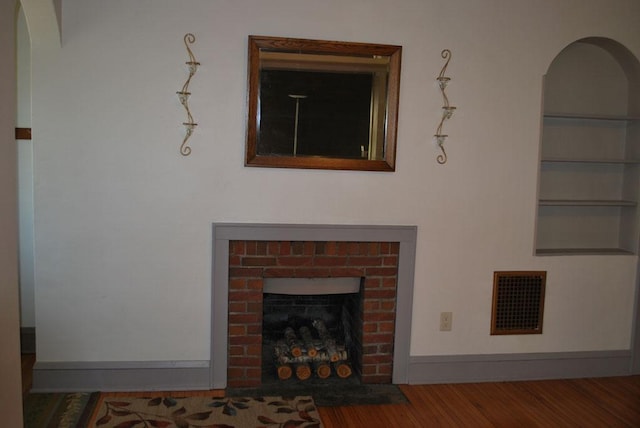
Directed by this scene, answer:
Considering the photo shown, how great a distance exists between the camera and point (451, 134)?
3199 mm

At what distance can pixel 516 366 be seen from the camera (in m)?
3.42

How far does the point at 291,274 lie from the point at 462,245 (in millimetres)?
1035

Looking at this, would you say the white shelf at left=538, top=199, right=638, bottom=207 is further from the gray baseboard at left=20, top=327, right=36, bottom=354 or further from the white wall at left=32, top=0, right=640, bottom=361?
the gray baseboard at left=20, top=327, right=36, bottom=354

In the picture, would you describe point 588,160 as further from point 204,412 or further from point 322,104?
point 204,412

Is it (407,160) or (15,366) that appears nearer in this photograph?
(15,366)

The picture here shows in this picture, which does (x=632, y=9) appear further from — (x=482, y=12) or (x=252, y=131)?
(x=252, y=131)

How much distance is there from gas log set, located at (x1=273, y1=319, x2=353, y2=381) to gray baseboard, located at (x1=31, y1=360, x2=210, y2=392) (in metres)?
0.47

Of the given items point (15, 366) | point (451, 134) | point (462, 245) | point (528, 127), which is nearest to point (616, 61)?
point (528, 127)

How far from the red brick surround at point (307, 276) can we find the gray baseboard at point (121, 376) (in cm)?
22

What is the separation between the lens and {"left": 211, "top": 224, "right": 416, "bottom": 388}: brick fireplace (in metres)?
3.07

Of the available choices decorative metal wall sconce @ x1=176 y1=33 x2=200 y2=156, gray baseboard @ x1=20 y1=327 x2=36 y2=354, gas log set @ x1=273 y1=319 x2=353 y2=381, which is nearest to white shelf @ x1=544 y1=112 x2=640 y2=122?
gas log set @ x1=273 y1=319 x2=353 y2=381

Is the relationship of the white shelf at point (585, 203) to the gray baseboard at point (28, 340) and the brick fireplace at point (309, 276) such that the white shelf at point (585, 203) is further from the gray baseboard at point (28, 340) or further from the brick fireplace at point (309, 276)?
the gray baseboard at point (28, 340)

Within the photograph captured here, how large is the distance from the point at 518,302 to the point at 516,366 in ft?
1.35

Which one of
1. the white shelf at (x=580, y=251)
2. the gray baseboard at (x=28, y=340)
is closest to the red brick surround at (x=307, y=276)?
the white shelf at (x=580, y=251)
